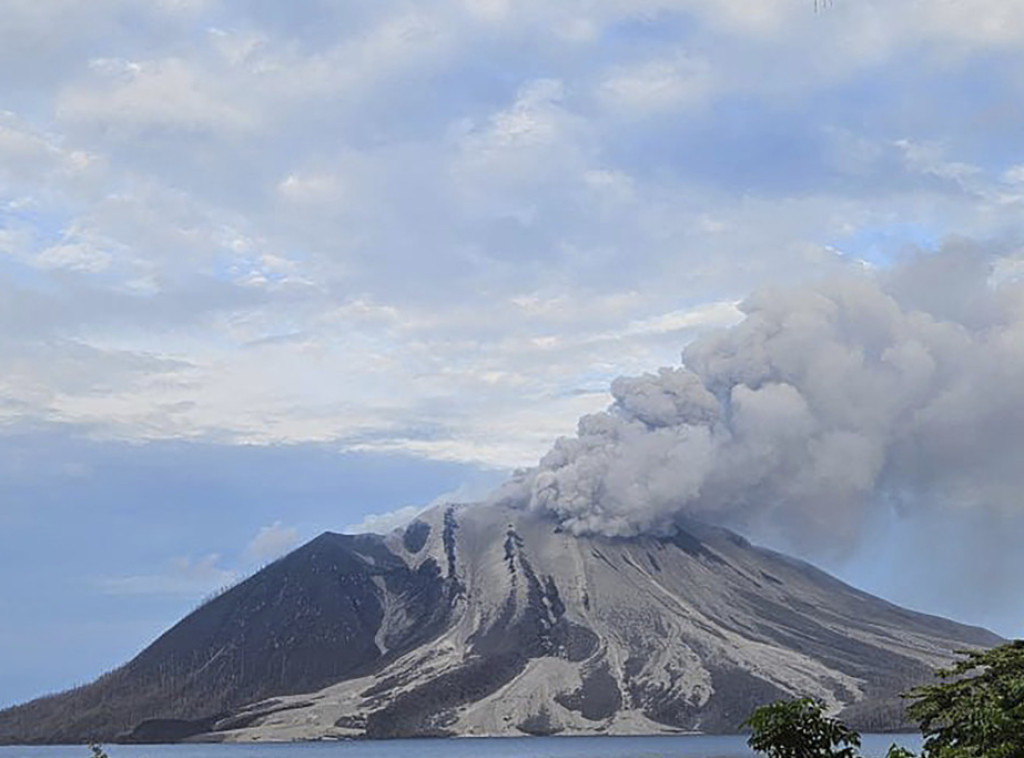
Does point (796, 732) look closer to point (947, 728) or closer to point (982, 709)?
point (982, 709)

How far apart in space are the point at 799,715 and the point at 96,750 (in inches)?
711

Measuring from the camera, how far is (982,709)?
94.5ft

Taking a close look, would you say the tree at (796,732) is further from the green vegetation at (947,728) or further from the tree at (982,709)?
the tree at (982,709)

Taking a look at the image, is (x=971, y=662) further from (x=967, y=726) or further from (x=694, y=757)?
(x=694, y=757)

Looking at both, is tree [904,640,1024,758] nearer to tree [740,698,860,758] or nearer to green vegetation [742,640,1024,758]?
green vegetation [742,640,1024,758]

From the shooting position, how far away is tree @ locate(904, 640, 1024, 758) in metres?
27.1

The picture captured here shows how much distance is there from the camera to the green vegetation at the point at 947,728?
1006 inches

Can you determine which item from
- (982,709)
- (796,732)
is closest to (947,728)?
(982,709)

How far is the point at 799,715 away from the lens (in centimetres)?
2559

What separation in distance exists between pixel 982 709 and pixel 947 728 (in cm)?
323

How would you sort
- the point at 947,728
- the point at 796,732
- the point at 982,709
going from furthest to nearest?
1. the point at 947,728
2. the point at 982,709
3. the point at 796,732

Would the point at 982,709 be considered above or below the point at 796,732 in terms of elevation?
below

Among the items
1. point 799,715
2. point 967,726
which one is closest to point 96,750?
point 799,715

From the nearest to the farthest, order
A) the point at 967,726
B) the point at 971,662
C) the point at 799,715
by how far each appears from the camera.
Answer: the point at 799,715 < the point at 967,726 < the point at 971,662
